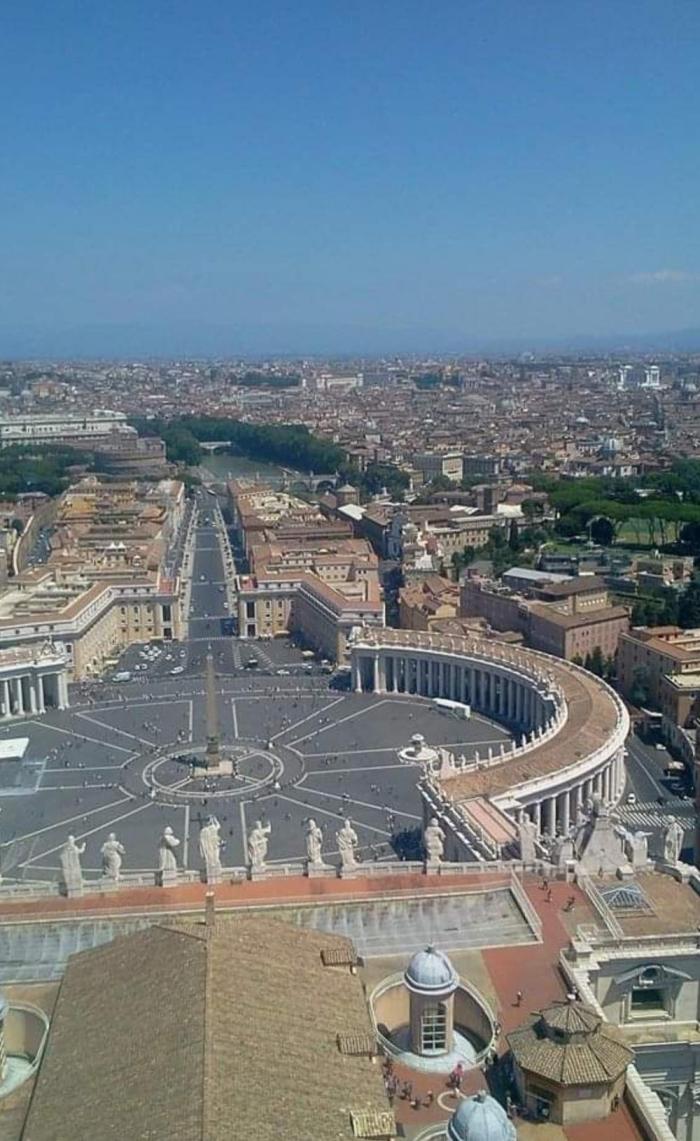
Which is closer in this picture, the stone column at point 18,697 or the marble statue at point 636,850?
the marble statue at point 636,850

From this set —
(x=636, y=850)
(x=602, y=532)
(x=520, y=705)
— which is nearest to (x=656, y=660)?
(x=520, y=705)

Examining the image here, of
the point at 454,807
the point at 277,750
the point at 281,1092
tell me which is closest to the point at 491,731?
the point at 277,750

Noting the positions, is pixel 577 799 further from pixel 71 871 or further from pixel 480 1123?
pixel 480 1123

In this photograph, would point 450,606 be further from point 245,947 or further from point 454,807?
point 245,947

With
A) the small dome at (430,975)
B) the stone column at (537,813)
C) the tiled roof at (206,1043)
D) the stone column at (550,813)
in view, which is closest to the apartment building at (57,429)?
the stone column at (550,813)

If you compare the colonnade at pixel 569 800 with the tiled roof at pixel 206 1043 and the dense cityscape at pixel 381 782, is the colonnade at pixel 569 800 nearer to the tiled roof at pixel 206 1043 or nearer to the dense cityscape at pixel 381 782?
the dense cityscape at pixel 381 782

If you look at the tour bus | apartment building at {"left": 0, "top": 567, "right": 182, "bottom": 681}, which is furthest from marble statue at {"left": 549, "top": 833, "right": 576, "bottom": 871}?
apartment building at {"left": 0, "top": 567, "right": 182, "bottom": 681}
